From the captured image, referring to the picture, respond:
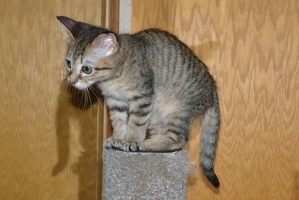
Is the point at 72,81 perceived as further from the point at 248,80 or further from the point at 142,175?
the point at 248,80

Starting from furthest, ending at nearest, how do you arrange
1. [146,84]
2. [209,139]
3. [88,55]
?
[209,139] < [146,84] < [88,55]

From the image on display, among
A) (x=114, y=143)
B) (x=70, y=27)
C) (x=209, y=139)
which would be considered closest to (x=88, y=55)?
(x=70, y=27)

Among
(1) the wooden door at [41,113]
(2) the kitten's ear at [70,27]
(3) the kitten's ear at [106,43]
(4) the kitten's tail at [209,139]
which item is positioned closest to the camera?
(3) the kitten's ear at [106,43]

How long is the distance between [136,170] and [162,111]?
33cm

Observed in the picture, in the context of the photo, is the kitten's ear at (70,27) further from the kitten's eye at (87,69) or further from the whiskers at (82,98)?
the whiskers at (82,98)

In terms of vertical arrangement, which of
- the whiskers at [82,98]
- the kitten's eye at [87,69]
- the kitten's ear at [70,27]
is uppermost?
the kitten's ear at [70,27]

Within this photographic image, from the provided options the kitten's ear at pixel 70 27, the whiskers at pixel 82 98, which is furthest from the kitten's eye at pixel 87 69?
the whiskers at pixel 82 98

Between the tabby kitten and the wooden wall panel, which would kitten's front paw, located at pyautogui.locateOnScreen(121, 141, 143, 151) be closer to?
the tabby kitten

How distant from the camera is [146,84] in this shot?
5.49ft

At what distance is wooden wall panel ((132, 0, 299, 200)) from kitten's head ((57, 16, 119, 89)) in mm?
620

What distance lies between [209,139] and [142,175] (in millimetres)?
403

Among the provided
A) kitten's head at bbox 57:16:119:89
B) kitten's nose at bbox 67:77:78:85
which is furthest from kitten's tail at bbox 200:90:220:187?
kitten's nose at bbox 67:77:78:85

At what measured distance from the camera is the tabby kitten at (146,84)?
1.59 metres

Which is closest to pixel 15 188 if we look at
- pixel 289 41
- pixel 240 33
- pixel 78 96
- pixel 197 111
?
pixel 78 96
